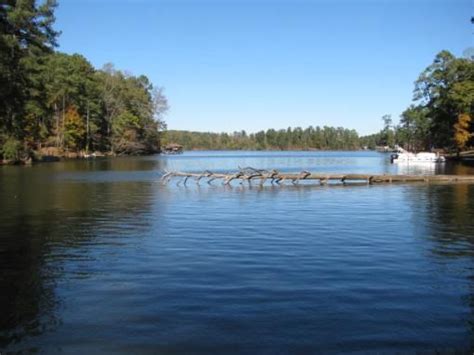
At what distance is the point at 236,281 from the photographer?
10.6 meters

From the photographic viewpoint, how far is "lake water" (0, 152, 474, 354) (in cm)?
759

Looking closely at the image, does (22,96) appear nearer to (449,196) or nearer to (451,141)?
(449,196)

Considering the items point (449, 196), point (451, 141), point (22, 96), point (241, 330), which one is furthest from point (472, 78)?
point (241, 330)

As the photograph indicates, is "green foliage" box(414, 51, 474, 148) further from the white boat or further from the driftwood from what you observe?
the driftwood

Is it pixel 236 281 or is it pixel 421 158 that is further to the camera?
pixel 421 158

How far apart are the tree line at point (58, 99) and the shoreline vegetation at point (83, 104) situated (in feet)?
0.37

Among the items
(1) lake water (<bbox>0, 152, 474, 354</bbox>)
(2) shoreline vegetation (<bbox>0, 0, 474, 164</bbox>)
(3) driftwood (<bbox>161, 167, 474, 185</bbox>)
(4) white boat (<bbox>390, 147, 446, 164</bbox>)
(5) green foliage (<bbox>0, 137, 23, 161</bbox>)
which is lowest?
(1) lake water (<bbox>0, 152, 474, 354</bbox>)

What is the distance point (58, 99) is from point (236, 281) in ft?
293

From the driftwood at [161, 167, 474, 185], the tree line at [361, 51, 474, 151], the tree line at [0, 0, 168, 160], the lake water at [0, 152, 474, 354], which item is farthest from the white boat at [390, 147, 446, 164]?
the lake water at [0, 152, 474, 354]

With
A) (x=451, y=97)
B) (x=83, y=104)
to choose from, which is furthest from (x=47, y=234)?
(x=83, y=104)

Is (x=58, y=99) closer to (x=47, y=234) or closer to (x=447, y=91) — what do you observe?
(x=447, y=91)

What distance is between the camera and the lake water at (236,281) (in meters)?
7.59

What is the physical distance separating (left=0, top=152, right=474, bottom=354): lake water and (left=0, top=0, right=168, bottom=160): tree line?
33971mm

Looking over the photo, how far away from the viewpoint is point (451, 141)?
83.1m
